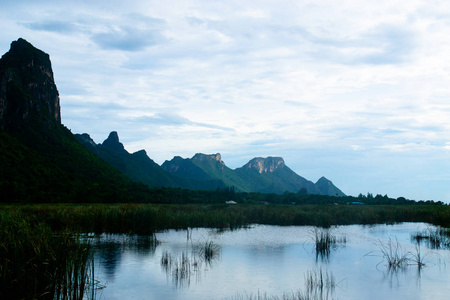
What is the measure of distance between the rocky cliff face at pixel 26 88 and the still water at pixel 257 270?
7015 cm

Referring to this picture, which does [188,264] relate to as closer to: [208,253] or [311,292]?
[208,253]

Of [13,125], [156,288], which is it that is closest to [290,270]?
[156,288]

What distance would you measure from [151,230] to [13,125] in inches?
2667

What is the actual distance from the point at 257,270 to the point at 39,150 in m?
68.8

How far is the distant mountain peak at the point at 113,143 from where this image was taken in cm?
15786

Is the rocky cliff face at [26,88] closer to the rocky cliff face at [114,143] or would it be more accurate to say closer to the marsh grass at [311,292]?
the rocky cliff face at [114,143]

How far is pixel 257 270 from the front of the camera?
14742 millimetres

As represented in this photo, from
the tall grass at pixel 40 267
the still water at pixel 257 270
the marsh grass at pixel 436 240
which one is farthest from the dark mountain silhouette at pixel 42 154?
the marsh grass at pixel 436 240

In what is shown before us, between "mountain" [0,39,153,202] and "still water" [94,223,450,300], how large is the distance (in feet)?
98.7

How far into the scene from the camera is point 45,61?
107562mm

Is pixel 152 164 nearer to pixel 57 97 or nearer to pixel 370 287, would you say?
pixel 57 97

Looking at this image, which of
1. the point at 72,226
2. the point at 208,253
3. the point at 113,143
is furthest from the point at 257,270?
the point at 113,143

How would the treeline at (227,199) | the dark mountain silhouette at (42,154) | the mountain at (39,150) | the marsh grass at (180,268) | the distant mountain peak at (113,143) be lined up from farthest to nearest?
the distant mountain peak at (113,143) → the treeline at (227,199) → the dark mountain silhouette at (42,154) → the mountain at (39,150) → the marsh grass at (180,268)

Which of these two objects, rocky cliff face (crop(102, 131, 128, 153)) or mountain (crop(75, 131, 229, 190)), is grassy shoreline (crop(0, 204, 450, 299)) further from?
rocky cliff face (crop(102, 131, 128, 153))
